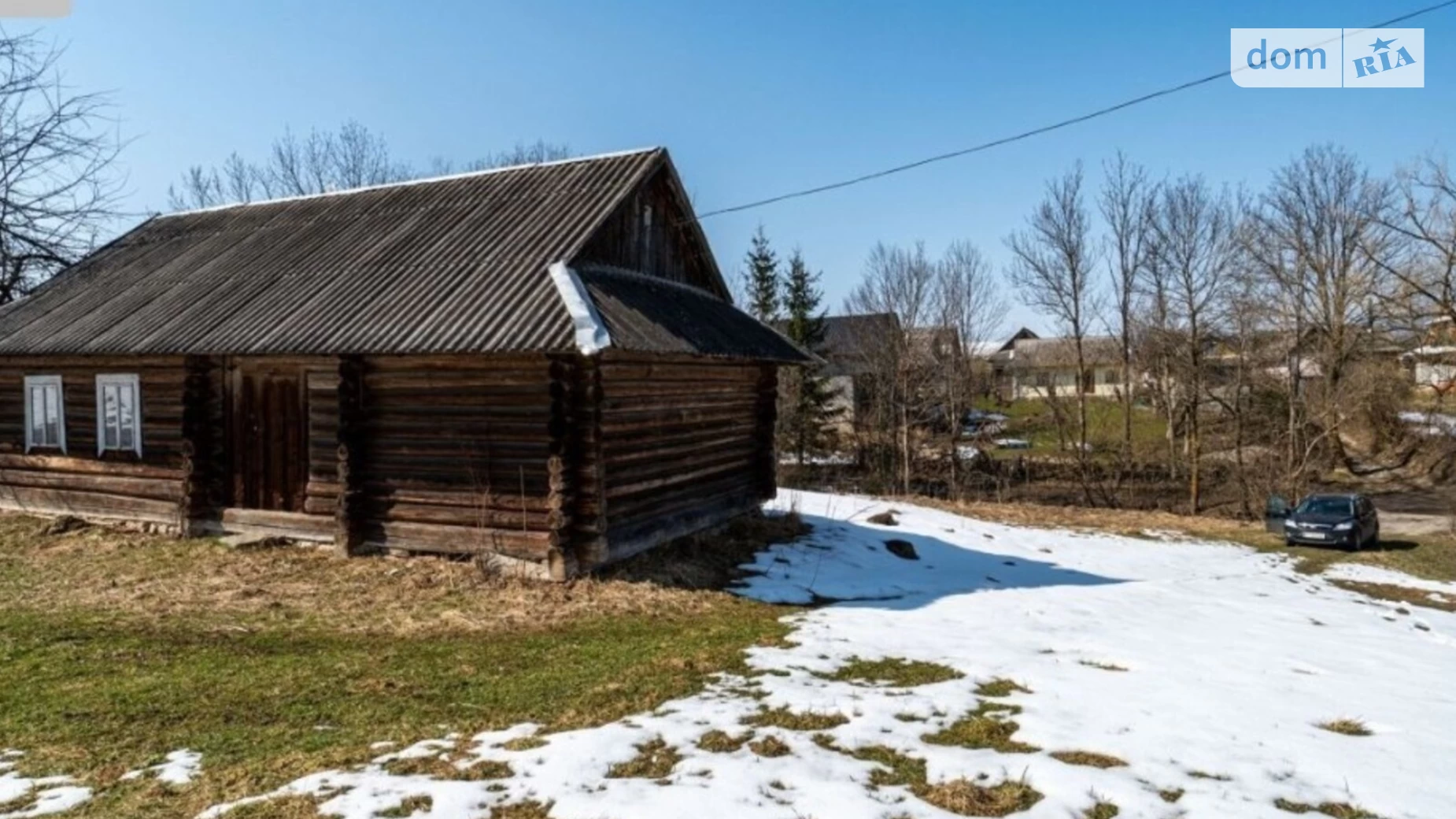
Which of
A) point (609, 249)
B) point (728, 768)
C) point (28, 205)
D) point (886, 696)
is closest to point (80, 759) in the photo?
point (728, 768)

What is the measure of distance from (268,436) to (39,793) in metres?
8.73

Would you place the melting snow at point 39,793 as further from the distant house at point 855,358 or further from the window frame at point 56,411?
the distant house at point 855,358

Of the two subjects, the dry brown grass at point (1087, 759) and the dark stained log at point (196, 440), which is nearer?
the dry brown grass at point (1087, 759)

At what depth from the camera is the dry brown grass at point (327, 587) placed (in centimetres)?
957

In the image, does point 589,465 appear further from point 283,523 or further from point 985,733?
point 985,733

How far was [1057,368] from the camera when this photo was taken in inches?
2163

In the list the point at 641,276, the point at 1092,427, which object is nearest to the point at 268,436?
the point at 641,276

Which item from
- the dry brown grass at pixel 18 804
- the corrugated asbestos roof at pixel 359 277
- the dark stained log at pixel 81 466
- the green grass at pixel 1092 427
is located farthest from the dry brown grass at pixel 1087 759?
the green grass at pixel 1092 427

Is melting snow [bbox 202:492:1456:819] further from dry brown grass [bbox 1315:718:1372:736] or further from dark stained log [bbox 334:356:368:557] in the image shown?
dark stained log [bbox 334:356:368:557]

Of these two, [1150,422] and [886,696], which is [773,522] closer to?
[886,696]

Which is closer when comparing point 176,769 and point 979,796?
point 979,796

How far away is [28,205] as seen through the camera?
18.5 meters

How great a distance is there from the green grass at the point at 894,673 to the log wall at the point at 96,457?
10925mm

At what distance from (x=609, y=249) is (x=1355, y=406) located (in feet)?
99.8
